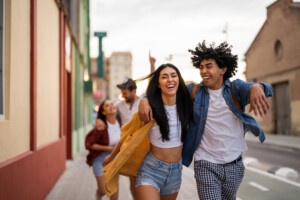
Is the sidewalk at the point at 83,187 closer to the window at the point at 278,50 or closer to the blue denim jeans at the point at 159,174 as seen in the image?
the blue denim jeans at the point at 159,174

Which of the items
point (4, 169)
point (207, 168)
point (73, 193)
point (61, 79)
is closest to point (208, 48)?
point (207, 168)

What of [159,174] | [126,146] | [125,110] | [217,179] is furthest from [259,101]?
[125,110]

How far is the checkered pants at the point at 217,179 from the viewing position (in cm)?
308

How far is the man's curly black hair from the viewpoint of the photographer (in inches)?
133

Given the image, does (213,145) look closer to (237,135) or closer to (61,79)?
(237,135)

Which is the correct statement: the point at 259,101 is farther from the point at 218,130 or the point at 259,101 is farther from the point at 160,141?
the point at 160,141

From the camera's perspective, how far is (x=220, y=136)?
3166 millimetres

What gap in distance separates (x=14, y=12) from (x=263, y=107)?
3289 millimetres

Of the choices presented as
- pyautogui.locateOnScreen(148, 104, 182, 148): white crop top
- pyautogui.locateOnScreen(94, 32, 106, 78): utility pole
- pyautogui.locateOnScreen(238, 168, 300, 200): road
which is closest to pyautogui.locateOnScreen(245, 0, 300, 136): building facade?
pyautogui.locateOnScreen(94, 32, 106, 78): utility pole

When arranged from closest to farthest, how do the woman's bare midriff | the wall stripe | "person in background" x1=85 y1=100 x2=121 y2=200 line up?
the woman's bare midriff < "person in background" x1=85 y1=100 x2=121 y2=200 < the wall stripe

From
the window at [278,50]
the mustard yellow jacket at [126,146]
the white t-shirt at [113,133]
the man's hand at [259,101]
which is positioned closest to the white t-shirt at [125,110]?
the white t-shirt at [113,133]

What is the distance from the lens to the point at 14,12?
435cm

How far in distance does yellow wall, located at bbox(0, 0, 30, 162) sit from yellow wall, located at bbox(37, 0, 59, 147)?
871 millimetres

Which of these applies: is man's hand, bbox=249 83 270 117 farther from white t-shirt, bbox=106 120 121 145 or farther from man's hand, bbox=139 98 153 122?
white t-shirt, bbox=106 120 121 145
